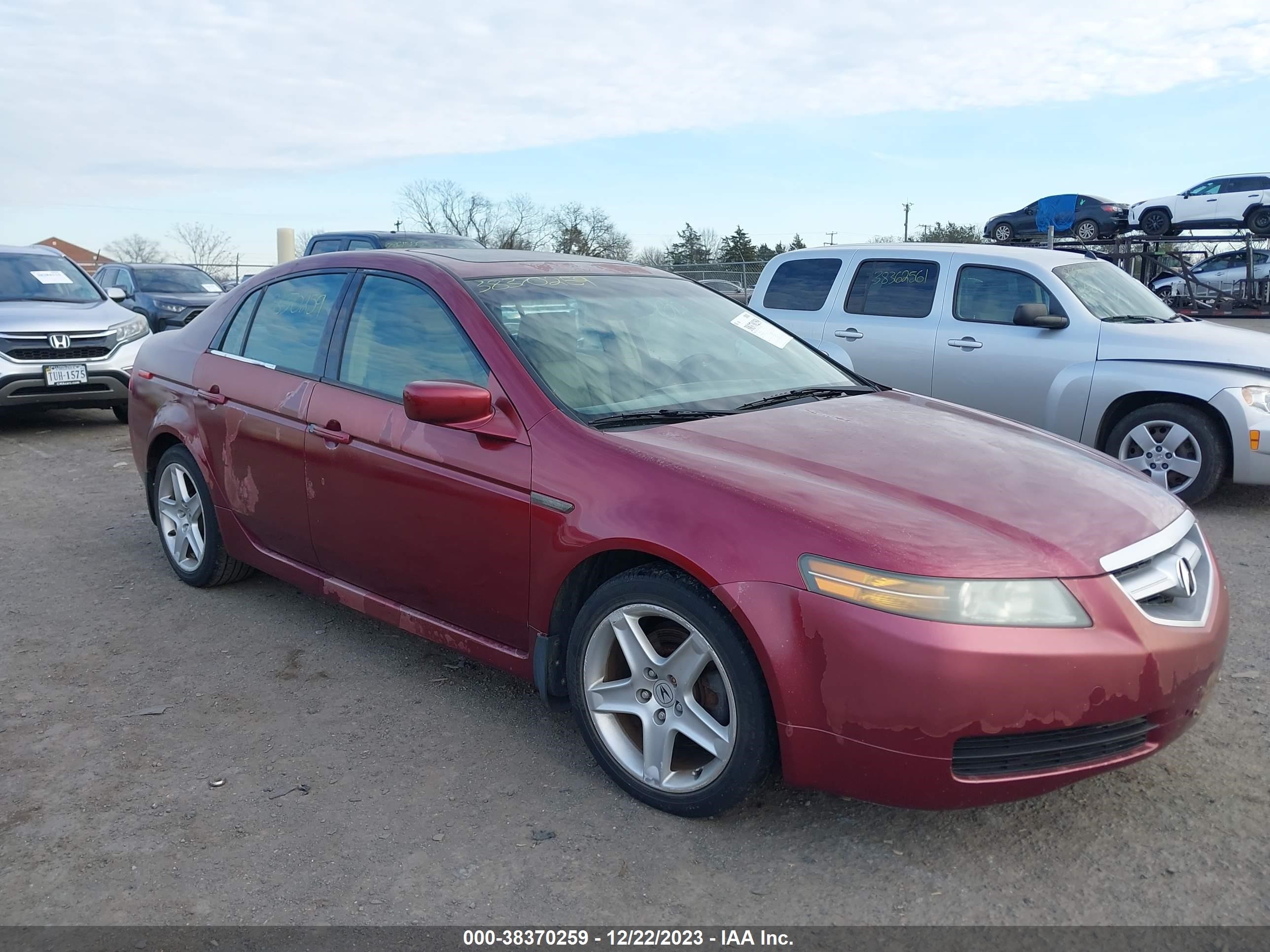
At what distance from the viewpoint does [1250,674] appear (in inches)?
153

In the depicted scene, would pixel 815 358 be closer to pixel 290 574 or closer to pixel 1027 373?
pixel 290 574

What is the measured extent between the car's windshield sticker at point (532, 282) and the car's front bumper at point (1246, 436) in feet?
14.9

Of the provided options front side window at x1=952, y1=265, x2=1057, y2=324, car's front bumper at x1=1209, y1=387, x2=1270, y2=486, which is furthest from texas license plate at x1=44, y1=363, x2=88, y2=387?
car's front bumper at x1=1209, y1=387, x2=1270, y2=486

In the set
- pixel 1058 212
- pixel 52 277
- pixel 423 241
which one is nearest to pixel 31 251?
pixel 52 277

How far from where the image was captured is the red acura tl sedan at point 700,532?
8.27ft

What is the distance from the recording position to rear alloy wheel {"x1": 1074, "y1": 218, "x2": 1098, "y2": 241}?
82.2ft

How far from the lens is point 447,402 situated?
3.19 m

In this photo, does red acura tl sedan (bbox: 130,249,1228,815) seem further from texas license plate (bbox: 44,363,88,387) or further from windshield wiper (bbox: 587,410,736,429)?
texas license plate (bbox: 44,363,88,387)

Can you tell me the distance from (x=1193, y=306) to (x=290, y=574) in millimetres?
23039

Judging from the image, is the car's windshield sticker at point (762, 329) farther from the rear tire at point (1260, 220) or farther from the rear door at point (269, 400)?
the rear tire at point (1260, 220)

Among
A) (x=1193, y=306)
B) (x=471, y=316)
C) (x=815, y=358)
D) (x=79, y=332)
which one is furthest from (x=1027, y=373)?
(x=1193, y=306)

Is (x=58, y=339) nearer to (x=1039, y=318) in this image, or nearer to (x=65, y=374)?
(x=65, y=374)

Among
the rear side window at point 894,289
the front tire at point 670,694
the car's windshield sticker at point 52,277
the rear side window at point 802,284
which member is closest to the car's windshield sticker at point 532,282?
the front tire at point 670,694

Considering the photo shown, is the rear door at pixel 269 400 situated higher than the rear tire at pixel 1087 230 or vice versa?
the rear tire at pixel 1087 230
